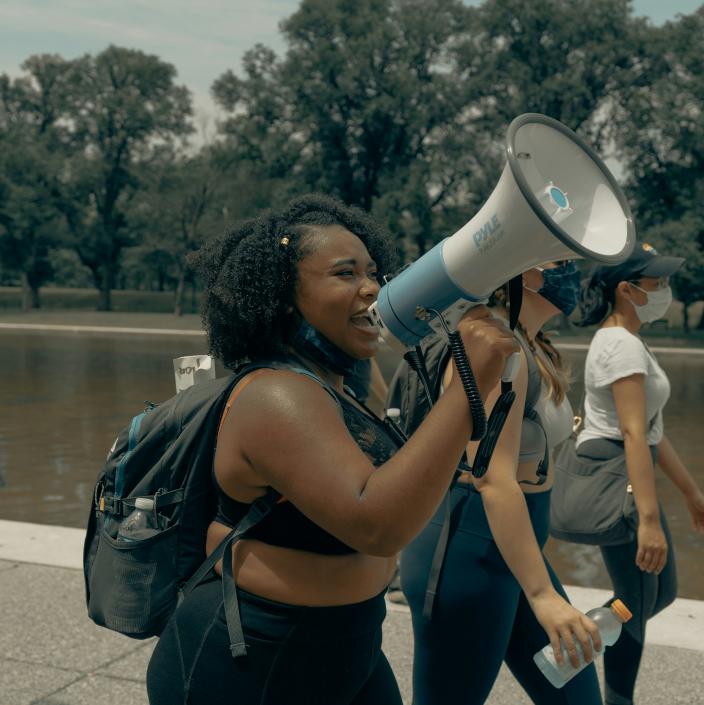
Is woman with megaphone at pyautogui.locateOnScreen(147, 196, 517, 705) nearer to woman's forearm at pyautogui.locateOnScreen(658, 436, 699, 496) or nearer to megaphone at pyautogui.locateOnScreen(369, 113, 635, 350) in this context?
megaphone at pyautogui.locateOnScreen(369, 113, 635, 350)

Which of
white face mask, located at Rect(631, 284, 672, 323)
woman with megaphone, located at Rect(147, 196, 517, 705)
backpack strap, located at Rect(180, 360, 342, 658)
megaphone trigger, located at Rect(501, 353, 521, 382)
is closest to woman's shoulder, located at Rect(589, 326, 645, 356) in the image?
white face mask, located at Rect(631, 284, 672, 323)

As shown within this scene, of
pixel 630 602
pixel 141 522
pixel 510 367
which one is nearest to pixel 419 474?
pixel 510 367

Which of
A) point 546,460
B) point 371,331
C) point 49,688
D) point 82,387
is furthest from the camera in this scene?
point 82,387

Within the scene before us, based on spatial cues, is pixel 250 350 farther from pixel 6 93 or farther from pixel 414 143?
pixel 6 93

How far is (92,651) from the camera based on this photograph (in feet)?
14.0

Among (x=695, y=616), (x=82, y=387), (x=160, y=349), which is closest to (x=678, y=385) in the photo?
(x=82, y=387)

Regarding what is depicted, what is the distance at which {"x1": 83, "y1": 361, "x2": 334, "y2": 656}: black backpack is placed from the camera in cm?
209

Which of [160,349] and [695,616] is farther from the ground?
[695,616]

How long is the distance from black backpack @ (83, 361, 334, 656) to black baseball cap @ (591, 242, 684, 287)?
2045 millimetres

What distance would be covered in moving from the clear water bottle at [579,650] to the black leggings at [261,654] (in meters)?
0.52

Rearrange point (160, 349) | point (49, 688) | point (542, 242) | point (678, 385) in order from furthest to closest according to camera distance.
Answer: point (160, 349)
point (678, 385)
point (49, 688)
point (542, 242)

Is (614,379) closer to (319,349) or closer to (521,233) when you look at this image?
(319,349)

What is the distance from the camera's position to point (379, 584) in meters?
2.18

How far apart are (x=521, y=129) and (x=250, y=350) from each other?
29.2 inches
